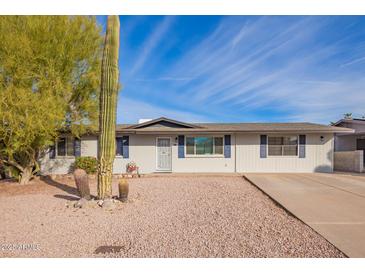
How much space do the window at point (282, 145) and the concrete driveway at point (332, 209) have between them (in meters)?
3.89

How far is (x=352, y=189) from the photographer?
7031 mm

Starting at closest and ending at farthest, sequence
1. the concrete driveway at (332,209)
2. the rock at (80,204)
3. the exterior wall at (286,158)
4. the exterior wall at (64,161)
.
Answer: the concrete driveway at (332,209), the rock at (80,204), the exterior wall at (286,158), the exterior wall at (64,161)

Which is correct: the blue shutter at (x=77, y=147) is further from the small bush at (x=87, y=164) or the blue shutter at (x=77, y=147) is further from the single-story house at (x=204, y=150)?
the small bush at (x=87, y=164)

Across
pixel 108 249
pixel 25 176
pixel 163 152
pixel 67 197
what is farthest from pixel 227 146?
pixel 25 176

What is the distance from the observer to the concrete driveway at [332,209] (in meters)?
3.34

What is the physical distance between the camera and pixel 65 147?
11.9 m

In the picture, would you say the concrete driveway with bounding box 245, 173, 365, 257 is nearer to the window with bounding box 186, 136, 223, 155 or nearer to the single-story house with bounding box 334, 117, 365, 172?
the window with bounding box 186, 136, 223, 155

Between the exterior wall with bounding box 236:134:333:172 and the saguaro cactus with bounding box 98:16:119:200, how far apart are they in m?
8.04

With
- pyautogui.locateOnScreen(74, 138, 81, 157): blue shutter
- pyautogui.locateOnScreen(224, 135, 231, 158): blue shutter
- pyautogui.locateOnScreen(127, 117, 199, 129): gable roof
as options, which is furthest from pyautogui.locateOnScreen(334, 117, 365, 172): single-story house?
pyautogui.locateOnScreen(74, 138, 81, 157): blue shutter

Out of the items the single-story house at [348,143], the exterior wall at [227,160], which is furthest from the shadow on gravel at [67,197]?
the single-story house at [348,143]

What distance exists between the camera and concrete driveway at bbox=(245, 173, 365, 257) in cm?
334

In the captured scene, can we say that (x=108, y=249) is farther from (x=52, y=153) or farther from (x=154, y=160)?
(x=52, y=153)

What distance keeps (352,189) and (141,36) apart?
1022cm

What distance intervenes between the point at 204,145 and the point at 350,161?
370 inches
